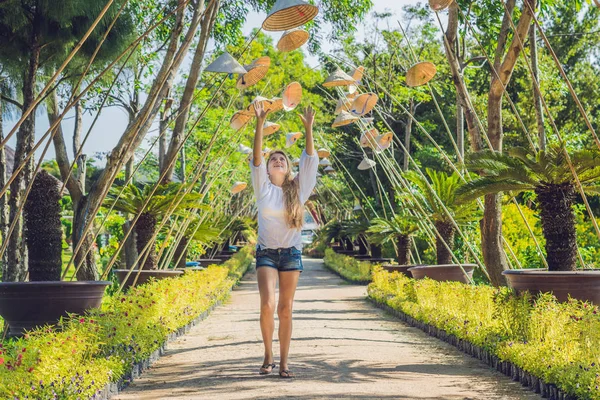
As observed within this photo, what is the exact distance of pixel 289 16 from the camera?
6.03 meters

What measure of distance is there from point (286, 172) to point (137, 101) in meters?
13.2

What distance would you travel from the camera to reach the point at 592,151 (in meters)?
7.57

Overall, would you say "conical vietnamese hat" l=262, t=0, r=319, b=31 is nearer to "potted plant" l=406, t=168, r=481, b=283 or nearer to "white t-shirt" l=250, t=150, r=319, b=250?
"white t-shirt" l=250, t=150, r=319, b=250

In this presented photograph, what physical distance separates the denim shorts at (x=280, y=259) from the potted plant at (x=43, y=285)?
207 cm

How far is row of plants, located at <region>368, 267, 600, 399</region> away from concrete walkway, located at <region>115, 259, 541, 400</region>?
0.70 ft

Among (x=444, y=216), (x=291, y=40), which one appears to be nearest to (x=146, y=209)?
(x=444, y=216)

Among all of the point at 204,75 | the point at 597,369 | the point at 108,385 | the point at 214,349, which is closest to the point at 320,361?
the point at 214,349

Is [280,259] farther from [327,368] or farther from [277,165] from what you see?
[327,368]

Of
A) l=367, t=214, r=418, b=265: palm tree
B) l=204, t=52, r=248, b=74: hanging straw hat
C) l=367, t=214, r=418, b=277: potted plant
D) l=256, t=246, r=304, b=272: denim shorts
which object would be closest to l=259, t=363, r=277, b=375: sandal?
l=256, t=246, r=304, b=272: denim shorts

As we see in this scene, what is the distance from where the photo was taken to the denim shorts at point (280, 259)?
5.93 meters

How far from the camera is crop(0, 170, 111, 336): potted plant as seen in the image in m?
7.04

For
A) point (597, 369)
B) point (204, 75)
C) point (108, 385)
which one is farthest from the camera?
point (204, 75)

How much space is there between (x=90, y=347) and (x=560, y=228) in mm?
4600

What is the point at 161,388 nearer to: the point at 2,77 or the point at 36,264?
the point at 36,264
